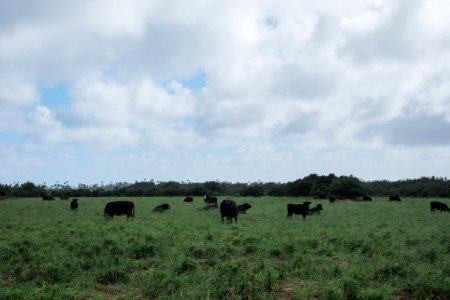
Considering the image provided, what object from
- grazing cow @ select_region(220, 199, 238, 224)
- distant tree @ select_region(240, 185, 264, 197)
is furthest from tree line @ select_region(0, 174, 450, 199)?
grazing cow @ select_region(220, 199, 238, 224)

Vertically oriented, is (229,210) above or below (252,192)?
below

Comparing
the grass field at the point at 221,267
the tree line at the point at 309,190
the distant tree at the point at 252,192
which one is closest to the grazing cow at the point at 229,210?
the grass field at the point at 221,267

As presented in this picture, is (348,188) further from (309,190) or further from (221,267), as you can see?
(221,267)

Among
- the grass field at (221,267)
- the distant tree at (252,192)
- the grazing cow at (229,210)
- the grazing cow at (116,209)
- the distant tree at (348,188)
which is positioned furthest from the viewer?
the distant tree at (252,192)

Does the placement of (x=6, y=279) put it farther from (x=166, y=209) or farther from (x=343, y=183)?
(x=343, y=183)

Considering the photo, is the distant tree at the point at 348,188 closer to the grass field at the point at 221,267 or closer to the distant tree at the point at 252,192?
the distant tree at the point at 252,192

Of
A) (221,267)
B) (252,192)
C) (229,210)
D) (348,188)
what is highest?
(348,188)

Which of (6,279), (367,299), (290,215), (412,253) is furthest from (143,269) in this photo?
(290,215)

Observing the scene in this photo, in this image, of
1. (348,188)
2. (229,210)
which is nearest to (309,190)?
(348,188)

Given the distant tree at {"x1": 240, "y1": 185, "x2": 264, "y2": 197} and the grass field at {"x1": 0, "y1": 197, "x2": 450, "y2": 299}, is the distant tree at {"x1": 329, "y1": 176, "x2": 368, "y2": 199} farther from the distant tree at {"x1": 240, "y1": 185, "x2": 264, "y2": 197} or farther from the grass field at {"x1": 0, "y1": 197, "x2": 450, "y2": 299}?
the grass field at {"x1": 0, "y1": 197, "x2": 450, "y2": 299}

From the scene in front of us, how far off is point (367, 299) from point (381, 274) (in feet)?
6.90

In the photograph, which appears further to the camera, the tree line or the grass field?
the tree line

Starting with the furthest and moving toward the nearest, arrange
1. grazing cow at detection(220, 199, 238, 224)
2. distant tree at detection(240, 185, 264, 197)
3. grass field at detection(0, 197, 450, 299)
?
distant tree at detection(240, 185, 264, 197), grazing cow at detection(220, 199, 238, 224), grass field at detection(0, 197, 450, 299)

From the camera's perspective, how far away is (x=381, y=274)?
415 inches
